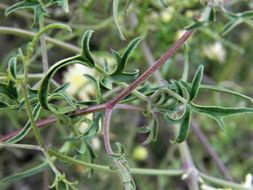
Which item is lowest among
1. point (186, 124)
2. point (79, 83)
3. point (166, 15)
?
point (79, 83)

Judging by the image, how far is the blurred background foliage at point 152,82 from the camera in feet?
4.02

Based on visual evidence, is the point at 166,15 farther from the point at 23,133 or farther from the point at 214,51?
the point at 23,133

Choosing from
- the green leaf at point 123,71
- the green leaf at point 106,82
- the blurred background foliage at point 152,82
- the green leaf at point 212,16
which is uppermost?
the green leaf at point 212,16

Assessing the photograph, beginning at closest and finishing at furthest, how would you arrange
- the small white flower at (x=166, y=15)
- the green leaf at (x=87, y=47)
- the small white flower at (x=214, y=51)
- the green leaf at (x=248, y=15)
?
the green leaf at (x=87, y=47) < the green leaf at (x=248, y=15) < the small white flower at (x=166, y=15) < the small white flower at (x=214, y=51)

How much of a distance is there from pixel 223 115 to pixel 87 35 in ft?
0.58

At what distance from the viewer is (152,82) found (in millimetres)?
1420

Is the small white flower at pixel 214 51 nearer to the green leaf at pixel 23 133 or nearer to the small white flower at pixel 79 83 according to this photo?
the small white flower at pixel 79 83

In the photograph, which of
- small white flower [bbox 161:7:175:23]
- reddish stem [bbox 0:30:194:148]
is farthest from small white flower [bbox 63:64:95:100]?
reddish stem [bbox 0:30:194:148]

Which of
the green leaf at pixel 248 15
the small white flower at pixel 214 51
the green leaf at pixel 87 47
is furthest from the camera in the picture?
the small white flower at pixel 214 51

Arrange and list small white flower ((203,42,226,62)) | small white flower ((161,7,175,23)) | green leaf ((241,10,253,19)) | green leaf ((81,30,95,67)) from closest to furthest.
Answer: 1. green leaf ((81,30,95,67))
2. green leaf ((241,10,253,19))
3. small white flower ((161,7,175,23))
4. small white flower ((203,42,226,62))

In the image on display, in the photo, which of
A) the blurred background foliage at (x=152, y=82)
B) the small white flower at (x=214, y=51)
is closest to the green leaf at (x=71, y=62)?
the blurred background foliage at (x=152, y=82)

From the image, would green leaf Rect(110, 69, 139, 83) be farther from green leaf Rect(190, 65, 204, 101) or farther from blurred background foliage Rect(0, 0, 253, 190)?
blurred background foliage Rect(0, 0, 253, 190)

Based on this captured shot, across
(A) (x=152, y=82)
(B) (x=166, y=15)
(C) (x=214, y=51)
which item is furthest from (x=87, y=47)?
(C) (x=214, y=51)

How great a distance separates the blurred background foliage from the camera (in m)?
1.23
